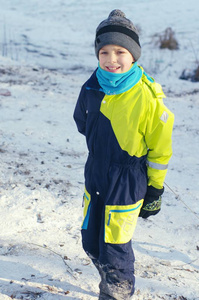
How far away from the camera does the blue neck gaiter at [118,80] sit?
6.30 feet

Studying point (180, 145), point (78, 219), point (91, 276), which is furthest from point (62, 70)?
point (91, 276)

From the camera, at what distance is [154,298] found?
7.93 ft

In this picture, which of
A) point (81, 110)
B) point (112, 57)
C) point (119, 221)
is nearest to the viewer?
point (112, 57)

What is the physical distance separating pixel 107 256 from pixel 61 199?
4.96 ft

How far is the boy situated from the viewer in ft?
6.32

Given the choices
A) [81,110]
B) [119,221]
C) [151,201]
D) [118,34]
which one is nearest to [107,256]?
[119,221]

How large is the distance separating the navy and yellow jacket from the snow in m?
0.82

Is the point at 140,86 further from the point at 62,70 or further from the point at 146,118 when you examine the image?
the point at 62,70

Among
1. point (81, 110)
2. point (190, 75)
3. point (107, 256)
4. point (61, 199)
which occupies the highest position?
point (81, 110)

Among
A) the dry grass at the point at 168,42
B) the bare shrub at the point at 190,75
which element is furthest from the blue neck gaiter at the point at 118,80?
the dry grass at the point at 168,42

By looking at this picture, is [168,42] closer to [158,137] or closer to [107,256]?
[158,137]

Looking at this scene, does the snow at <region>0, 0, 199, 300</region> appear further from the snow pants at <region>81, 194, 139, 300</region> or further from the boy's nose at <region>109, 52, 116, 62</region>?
the boy's nose at <region>109, 52, 116, 62</region>

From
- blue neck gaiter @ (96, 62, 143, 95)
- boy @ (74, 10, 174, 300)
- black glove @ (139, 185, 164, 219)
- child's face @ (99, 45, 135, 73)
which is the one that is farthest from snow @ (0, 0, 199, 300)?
child's face @ (99, 45, 135, 73)

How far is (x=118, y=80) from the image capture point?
6.33ft
